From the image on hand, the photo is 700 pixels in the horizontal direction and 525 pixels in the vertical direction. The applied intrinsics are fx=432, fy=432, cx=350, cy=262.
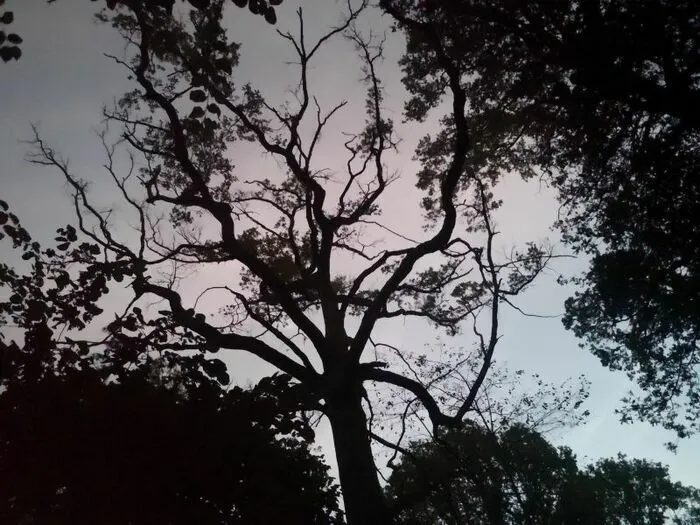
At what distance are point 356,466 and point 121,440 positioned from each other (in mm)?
3507

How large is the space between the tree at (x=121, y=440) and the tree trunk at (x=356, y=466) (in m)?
1.75

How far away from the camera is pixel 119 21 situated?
8.52m

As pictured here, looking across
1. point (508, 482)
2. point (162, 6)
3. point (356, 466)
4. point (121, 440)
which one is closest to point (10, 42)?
point (162, 6)

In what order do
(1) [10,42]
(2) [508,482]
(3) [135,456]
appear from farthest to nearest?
(2) [508,482]
(3) [135,456]
(1) [10,42]

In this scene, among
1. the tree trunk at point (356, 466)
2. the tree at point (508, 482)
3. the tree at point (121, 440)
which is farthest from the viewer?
the tree at point (508, 482)

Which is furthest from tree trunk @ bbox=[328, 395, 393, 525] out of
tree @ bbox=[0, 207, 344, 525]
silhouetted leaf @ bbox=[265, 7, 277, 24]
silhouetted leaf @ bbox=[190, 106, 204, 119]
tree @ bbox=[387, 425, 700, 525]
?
tree @ bbox=[387, 425, 700, 525]

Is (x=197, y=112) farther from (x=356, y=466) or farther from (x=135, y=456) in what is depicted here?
(x=356, y=466)

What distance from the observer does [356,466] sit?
6.37m

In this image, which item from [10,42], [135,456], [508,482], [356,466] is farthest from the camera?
[508,482]

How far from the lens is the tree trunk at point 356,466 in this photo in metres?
5.93

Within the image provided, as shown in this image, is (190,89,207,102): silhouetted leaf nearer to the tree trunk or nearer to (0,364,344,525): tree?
(0,364,344,525): tree

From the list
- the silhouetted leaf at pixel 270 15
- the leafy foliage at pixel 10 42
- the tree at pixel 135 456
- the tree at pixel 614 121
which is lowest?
the tree at pixel 135 456

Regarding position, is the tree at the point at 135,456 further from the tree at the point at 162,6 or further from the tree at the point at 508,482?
the tree at the point at 508,482

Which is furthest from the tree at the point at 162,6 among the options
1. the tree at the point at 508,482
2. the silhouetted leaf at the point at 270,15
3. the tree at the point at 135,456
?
the tree at the point at 508,482
